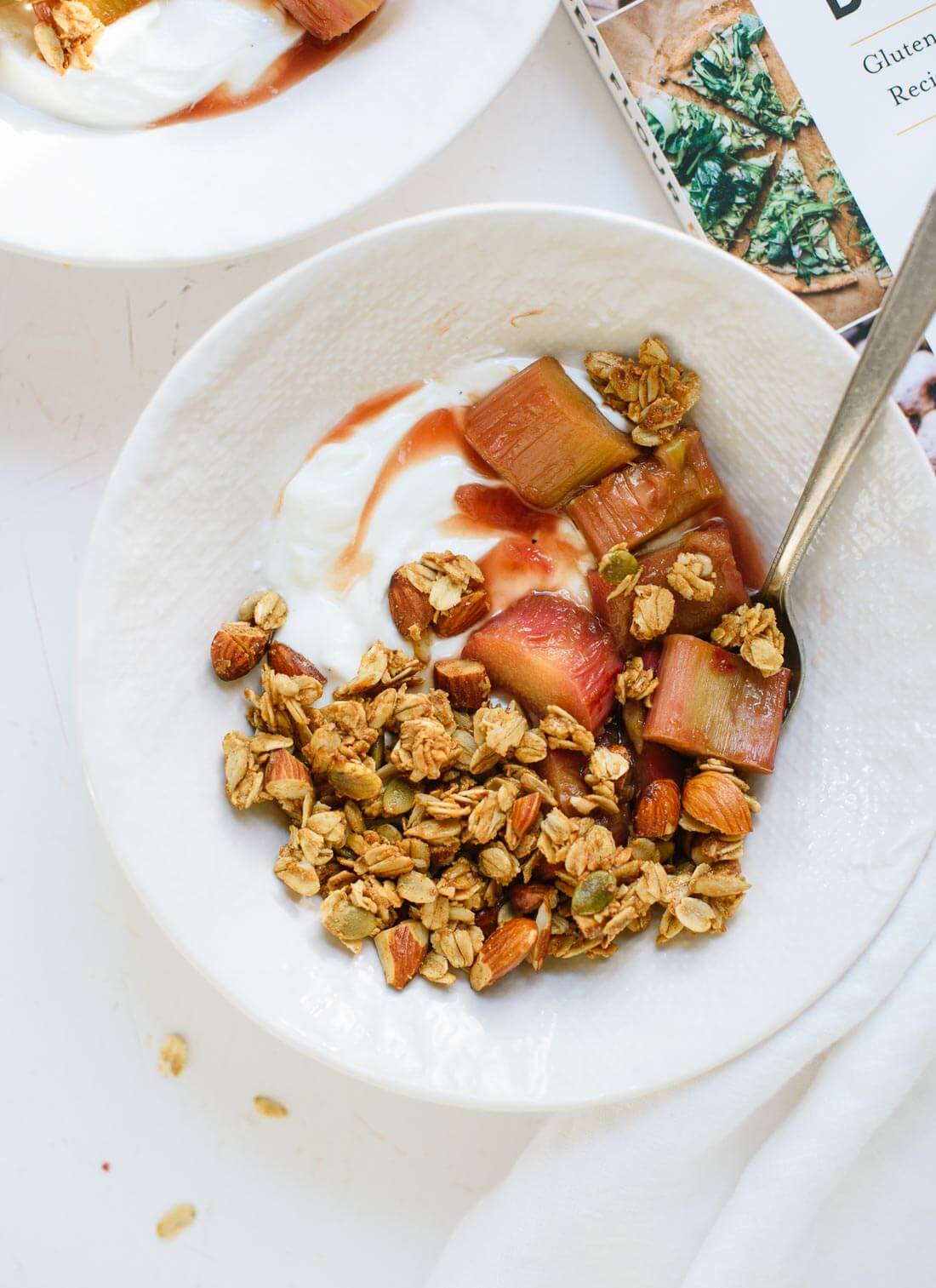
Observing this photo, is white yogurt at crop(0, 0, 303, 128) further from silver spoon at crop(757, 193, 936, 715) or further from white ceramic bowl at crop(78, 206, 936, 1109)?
silver spoon at crop(757, 193, 936, 715)

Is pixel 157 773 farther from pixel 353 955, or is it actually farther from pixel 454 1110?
Answer: pixel 454 1110

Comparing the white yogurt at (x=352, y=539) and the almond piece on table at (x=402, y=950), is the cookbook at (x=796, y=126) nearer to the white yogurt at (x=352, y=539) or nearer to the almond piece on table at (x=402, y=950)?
the white yogurt at (x=352, y=539)

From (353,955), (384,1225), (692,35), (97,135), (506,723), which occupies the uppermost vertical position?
(97,135)

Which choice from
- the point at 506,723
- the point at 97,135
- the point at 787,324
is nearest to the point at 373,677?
the point at 506,723

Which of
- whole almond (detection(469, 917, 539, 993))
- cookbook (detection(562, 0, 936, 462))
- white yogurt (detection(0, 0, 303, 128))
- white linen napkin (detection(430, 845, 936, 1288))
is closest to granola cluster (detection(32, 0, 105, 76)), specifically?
white yogurt (detection(0, 0, 303, 128))

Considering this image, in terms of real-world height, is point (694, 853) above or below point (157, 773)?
below
